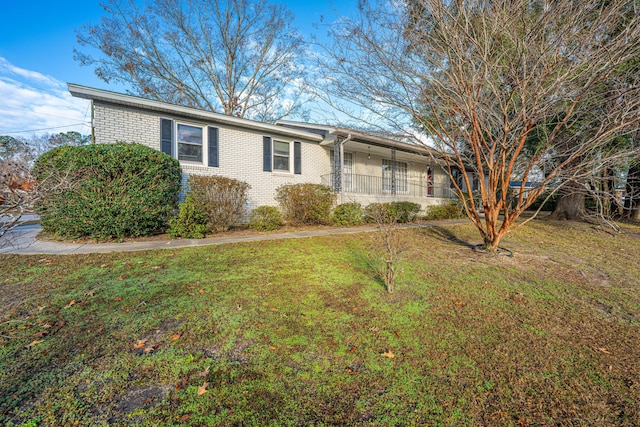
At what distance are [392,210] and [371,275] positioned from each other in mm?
6439

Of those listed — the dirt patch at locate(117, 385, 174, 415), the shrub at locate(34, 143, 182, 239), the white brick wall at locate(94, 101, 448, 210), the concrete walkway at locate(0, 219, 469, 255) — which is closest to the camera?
the dirt patch at locate(117, 385, 174, 415)

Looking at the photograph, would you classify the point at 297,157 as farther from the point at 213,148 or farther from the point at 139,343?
the point at 139,343

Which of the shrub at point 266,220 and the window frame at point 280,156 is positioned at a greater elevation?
the window frame at point 280,156

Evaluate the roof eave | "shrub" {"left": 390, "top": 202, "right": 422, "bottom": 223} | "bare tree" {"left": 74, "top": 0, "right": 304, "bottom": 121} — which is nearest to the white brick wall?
the roof eave

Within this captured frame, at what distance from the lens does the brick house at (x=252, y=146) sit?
785 centimetres

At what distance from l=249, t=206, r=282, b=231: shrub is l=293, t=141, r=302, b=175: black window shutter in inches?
130

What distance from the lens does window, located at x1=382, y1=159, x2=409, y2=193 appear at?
49.4 feet

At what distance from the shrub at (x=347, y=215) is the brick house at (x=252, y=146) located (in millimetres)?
1240

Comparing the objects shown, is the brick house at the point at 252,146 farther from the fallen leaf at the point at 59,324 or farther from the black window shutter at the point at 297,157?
the fallen leaf at the point at 59,324

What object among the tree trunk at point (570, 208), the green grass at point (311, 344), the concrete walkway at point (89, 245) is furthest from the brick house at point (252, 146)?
the tree trunk at point (570, 208)

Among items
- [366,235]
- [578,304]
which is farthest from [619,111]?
[366,235]

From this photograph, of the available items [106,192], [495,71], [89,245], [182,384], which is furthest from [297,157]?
[182,384]

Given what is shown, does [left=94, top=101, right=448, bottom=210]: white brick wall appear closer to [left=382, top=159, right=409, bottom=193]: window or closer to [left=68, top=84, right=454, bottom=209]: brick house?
[left=68, top=84, right=454, bottom=209]: brick house

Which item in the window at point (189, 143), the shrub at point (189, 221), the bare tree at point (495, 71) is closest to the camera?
the bare tree at point (495, 71)
